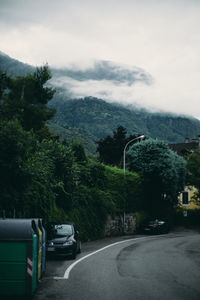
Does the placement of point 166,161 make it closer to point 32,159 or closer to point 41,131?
point 41,131

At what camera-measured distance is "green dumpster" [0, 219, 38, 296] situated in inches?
299

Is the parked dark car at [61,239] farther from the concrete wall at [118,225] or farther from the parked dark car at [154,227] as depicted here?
the parked dark car at [154,227]

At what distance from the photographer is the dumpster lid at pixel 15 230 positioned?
791 cm

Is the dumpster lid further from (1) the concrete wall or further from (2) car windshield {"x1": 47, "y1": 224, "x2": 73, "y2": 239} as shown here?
(1) the concrete wall

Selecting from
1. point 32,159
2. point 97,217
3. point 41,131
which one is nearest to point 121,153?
point 41,131

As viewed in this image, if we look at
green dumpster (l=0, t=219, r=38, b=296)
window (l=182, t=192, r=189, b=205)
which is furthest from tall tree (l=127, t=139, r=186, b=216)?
green dumpster (l=0, t=219, r=38, b=296)

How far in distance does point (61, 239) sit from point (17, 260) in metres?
7.15

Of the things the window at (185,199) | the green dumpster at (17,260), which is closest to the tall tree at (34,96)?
the window at (185,199)

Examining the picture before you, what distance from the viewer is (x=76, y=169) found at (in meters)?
23.6

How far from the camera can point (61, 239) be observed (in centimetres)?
1479

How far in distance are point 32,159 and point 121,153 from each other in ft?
161

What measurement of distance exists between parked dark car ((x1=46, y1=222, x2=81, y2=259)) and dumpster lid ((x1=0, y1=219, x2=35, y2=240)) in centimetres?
655

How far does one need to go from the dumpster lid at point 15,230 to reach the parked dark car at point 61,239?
21.5 feet

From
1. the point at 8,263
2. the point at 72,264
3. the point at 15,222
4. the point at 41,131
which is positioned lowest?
the point at 72,264
